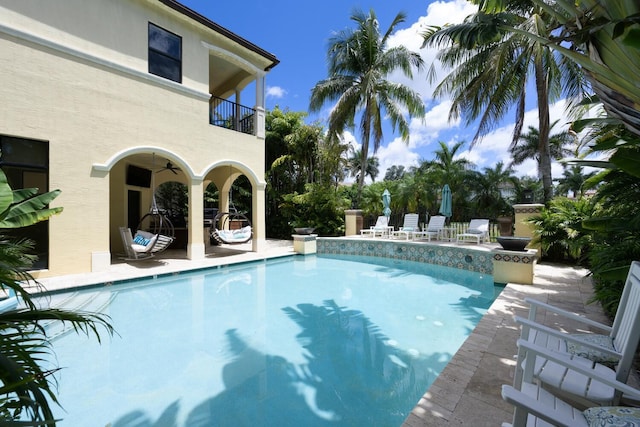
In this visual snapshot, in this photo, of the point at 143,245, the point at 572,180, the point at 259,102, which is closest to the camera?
the point at 143,245

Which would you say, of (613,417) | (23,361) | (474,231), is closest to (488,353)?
(613,417)

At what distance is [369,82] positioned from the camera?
14344 millimetres

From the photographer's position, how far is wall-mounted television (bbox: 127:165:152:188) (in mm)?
12539

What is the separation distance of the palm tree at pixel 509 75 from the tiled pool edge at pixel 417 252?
3.38m

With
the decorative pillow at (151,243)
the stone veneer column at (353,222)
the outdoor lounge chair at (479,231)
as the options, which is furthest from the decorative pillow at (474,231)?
the decorative pillow at (151,243)

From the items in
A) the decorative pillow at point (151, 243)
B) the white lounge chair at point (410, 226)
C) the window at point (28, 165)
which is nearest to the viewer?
the window at point (28, 165)

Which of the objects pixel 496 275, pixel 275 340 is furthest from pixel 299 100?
pixel 275 340

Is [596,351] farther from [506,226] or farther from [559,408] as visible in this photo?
[506,226]

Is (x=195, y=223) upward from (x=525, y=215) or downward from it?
downward

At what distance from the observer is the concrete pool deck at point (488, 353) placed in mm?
2354

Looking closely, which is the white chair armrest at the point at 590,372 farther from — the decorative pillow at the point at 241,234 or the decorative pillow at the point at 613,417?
the decorative pillow at the point at 241,234

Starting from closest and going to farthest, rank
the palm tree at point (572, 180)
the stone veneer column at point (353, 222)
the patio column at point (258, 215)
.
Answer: the patio column at point (258, 215), the stone veneer column at point (353, 222), the palm tree at point (572, 180)

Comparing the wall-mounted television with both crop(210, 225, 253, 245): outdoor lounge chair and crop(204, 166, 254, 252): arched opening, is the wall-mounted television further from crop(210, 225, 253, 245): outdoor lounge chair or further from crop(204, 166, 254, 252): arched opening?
crop(210, 225, 253, 245): outdoor lounge chair

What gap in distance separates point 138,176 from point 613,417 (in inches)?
608
